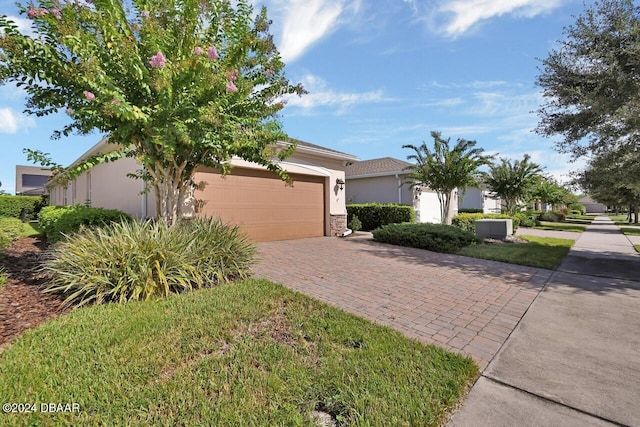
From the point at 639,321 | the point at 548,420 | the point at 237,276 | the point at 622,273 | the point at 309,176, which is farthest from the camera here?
the point at 309,176

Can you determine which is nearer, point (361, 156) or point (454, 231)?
point (454, 231)

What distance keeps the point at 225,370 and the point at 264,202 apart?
7.93 meters

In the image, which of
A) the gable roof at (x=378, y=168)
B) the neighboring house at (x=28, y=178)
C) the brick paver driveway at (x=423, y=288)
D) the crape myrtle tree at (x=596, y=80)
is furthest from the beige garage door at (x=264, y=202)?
the neighboring house at (x=28, y=178)

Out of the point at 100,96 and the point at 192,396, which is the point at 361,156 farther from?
the point at 192,396

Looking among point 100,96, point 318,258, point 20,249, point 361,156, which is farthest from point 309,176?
point 20,249

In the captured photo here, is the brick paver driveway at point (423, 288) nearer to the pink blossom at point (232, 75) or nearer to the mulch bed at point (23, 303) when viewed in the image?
the mulch bed at point (23, 303)

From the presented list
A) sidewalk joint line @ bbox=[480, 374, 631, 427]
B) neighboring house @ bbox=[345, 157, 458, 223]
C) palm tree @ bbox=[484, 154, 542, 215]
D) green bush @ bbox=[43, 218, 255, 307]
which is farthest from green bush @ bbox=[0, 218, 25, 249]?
palm tree @ bbox=[484, 154, 542, 215]

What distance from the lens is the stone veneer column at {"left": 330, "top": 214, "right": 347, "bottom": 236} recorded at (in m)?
12.3

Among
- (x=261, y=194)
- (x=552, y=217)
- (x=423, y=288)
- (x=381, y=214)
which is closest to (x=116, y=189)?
(x=261, y=194)

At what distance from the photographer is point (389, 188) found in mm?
17594

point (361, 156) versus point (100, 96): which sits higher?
point (361, 156)

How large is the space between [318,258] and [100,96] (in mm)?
5516

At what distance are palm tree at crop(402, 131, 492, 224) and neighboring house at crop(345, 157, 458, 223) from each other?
7.52 ft

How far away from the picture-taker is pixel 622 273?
6492 mm
